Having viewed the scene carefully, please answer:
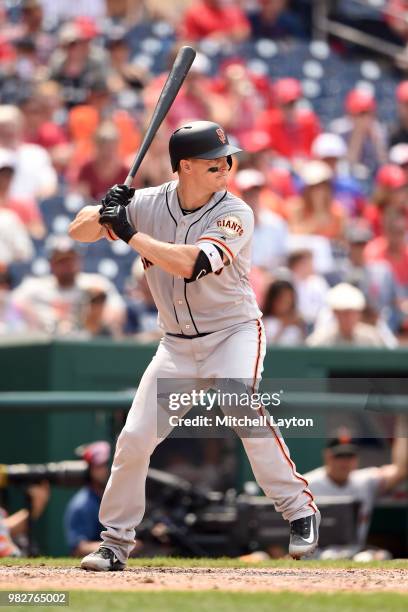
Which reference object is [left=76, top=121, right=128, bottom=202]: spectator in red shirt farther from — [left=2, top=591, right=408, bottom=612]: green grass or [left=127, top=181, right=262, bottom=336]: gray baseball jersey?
[left=2, top=591, right=408, bottom=612]: green grass

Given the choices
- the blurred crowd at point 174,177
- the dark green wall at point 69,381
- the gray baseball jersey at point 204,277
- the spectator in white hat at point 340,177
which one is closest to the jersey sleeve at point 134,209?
the gray baseball jersey at point 204,277

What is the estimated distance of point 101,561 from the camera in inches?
218

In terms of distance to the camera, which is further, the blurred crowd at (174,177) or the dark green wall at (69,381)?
the blurred crowd at (174,177)

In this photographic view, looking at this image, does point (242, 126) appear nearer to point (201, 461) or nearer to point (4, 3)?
point (4, 3)

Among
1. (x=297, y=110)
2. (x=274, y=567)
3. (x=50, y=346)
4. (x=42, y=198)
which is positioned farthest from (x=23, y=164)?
(x=274, y=567)

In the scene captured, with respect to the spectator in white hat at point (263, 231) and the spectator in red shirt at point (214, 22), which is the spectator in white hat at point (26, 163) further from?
the spectator in red shirt at point (214, 22)

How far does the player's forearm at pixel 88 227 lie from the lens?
5.50 metres

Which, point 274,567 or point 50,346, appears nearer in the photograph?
point 274,567

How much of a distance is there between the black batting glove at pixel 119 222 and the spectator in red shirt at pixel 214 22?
9.27m

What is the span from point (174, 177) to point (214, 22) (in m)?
4.41

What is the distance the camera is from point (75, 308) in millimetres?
9391

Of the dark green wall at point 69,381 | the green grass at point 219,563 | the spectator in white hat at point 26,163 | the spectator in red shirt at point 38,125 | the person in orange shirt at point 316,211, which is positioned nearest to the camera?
the green grass at point 219,563

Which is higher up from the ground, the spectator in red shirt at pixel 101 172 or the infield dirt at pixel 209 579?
the spectator in red shirt at pixel 101 172

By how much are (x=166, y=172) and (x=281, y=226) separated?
100 cm
